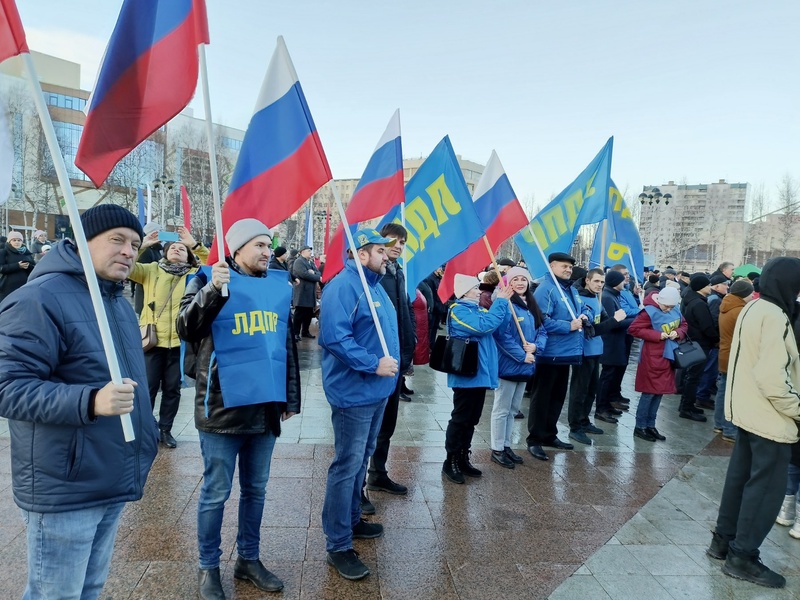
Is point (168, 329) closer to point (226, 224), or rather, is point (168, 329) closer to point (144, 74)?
point (226, 224)

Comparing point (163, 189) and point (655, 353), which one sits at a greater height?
point (163, 189)

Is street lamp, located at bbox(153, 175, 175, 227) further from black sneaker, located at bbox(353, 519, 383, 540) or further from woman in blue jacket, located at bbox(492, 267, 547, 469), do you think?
black sneaker, located at bbox(353, 519, 383, 540)

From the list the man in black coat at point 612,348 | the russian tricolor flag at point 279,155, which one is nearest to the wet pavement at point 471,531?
the man in black coat at point 612,348

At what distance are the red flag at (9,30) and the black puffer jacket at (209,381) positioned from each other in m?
1.27

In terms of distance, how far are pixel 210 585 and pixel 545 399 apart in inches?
157

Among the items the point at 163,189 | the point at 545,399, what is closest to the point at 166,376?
the point at 545,399

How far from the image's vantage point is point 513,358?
18.1 feet

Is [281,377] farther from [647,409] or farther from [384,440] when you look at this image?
[647,409]

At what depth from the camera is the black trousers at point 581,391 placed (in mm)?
6750

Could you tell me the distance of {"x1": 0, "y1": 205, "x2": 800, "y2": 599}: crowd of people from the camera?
2102mm

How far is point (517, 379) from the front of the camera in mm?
5602

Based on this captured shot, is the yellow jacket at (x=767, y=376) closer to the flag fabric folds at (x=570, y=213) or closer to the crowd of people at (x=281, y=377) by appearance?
the crowd of people at (x=281, y=377)

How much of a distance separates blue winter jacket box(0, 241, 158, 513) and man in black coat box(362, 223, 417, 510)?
8.94 feet

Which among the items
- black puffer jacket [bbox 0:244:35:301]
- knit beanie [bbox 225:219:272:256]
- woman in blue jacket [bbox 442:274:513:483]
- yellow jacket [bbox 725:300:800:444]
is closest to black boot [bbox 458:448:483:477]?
woman in blue jacket [bbox 442:274:513:483]
